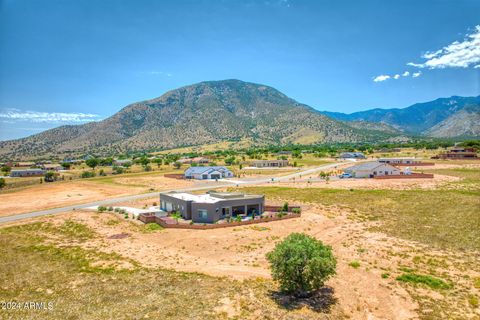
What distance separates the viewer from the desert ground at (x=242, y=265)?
20.3 meters

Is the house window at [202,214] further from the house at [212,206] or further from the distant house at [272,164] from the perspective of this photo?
the distant house at [272,164]

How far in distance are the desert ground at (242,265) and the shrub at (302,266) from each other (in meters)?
1.05

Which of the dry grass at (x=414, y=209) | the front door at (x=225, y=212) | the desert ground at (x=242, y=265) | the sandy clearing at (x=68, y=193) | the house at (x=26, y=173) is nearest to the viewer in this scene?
the desert ground at (x=242, y=265)

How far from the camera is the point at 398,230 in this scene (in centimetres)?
3762

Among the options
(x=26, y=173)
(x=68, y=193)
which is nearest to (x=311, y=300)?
(x=68, y=193)

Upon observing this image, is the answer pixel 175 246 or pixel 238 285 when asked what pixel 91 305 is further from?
pixel 175 246

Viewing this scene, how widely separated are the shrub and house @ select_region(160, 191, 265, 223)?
21891mm

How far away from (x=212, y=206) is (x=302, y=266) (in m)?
23.1

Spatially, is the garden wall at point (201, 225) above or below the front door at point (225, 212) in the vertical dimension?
→ below

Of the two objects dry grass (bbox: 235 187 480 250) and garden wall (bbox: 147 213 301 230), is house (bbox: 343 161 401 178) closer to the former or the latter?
dry grass (bbox: 235 187 480 250)

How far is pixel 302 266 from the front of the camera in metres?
21.2

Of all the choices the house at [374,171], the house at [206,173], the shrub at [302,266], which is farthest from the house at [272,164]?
the shrub at [302,266]

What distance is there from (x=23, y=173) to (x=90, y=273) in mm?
122802

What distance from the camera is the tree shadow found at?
20.5 meters
